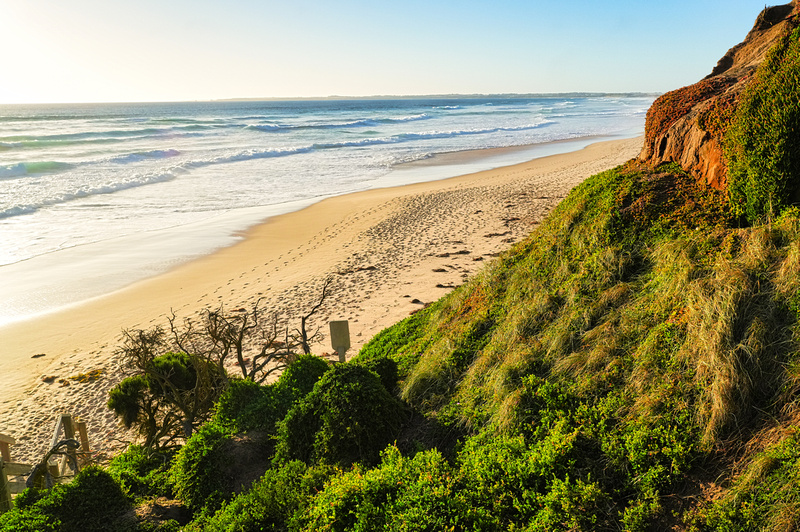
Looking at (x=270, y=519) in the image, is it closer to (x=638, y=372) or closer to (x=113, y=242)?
(x=638, y=372)

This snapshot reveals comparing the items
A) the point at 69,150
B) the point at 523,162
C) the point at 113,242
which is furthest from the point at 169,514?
the point at 69,150

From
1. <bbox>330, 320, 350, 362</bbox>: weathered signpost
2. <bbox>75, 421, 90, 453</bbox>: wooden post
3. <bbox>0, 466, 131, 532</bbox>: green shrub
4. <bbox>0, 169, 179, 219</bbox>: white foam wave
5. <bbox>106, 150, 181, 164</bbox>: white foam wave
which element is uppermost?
<bbox>106, 150, 181, 164</bbox>: white foam wave

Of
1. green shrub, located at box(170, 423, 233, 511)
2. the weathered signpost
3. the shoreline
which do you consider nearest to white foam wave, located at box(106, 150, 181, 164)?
the shoreline

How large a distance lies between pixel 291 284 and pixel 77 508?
26.6ft

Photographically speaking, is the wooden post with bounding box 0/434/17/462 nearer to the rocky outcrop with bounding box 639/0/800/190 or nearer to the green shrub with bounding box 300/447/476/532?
the green shrub with bounding box 300/447/476/532

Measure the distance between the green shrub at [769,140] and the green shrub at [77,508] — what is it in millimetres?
6881

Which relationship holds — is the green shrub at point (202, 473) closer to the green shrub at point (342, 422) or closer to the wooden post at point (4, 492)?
the green shrub at point (342, 422)

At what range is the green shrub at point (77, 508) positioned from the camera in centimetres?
429

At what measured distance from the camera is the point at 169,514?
15.7ft

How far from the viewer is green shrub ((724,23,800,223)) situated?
4.79 meters

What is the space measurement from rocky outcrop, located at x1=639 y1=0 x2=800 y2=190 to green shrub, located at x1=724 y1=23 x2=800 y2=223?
1.42ft

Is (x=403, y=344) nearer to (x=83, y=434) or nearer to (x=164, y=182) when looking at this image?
(x=83, y=434)

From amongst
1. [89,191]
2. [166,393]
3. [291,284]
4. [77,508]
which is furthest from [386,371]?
[89,191]

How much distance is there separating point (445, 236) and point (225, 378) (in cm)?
952
